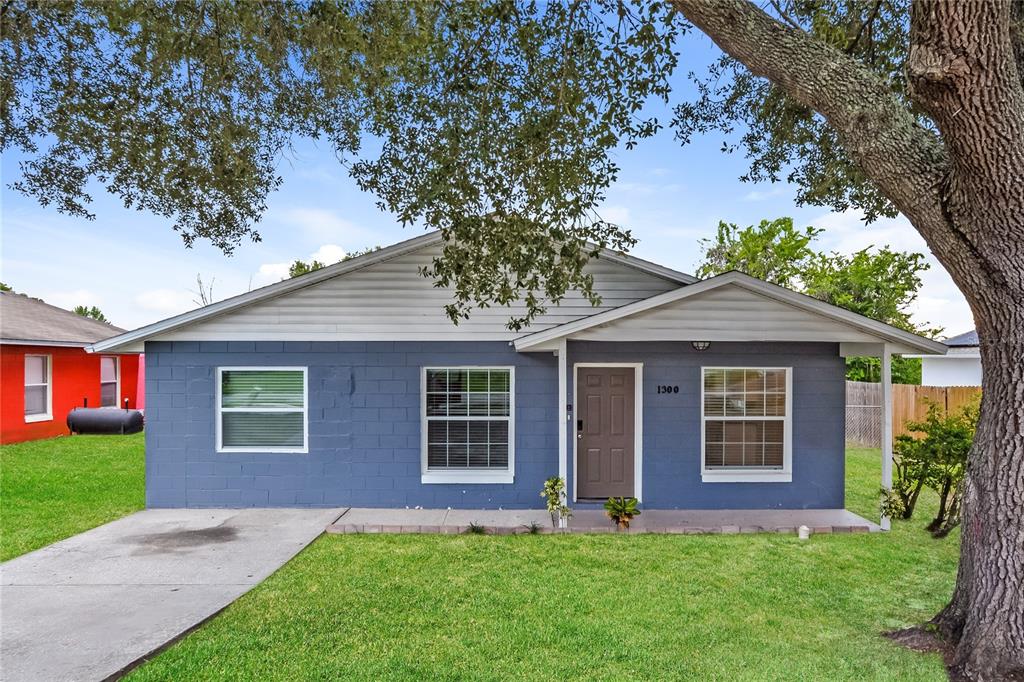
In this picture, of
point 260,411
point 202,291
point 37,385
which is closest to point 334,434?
point 260,411

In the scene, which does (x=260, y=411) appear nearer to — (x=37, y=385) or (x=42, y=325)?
(x=37, y=385)

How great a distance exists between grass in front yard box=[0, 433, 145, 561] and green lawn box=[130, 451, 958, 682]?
11.3 ft

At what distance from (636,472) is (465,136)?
16.7ft

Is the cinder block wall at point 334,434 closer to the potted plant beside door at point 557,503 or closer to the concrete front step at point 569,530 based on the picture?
the potted plant beside door at point 557,503

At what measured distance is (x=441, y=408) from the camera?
26.5 ft

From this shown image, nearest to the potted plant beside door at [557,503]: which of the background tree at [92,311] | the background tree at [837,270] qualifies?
the background tree at [837,270]

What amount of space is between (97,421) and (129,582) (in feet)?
37.7

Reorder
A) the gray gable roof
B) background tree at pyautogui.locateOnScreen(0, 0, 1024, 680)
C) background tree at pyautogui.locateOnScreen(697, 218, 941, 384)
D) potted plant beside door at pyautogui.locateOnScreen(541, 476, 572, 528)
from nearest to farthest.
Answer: background tree at pyautogui.locateOnScreen(0, 0, 1024, 680), potted plant beside door at pyautogui.locateOnScreen(541, 476, 572, 528), the gray gable roof, background tree at pyautogui.locateOnScreen(697, 218, 941, 384)

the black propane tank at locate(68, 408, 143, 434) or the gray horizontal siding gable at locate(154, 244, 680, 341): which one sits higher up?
the gray horizontal siding gable at locate(154, 244, 680, 341)

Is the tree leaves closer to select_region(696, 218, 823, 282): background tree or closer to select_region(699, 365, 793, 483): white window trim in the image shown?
select_region(699, 365, 793, 483): white window trim

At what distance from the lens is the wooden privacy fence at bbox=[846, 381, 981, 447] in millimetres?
12641

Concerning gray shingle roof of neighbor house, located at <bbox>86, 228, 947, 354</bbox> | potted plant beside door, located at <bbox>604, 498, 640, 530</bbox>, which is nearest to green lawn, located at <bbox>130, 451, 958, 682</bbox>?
potted plant beside door, located at <bbox>604, 498, 640, 530</bbox>

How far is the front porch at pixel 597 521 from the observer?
681 cm

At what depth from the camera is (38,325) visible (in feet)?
47.3
